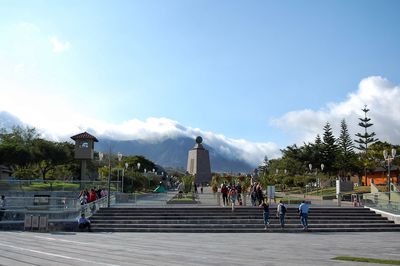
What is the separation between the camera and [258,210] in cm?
2420

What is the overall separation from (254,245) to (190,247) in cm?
239

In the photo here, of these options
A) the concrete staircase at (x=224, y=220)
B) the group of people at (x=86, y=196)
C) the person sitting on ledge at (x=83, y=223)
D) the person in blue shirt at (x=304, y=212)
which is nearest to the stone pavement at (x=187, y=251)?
the person in blue shirt at (x=304, y=212)

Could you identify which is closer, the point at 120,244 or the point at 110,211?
the point at 120,244

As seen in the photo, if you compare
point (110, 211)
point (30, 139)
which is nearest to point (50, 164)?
point (30, 139)

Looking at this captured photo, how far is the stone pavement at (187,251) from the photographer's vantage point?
10.8 metres

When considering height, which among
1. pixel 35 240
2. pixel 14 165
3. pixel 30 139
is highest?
pixel 30 139

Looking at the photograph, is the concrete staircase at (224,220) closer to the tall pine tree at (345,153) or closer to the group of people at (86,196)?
the group of people at (86,196)

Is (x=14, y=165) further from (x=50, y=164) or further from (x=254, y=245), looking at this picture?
(x=254, y=245)

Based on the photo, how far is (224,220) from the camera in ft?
73.5

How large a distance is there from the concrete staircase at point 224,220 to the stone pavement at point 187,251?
183 inches

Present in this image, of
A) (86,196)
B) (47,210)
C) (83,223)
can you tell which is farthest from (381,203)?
(47,210)

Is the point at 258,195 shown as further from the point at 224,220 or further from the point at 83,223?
the point at 83,223

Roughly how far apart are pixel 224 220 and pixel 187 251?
9575 millimetres

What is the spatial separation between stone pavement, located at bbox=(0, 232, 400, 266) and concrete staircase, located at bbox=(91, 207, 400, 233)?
183 inches
